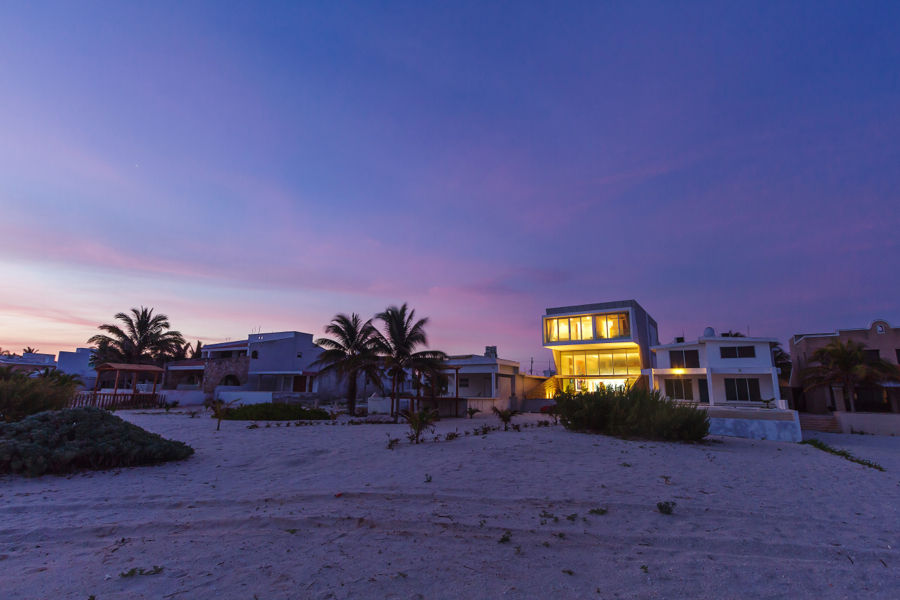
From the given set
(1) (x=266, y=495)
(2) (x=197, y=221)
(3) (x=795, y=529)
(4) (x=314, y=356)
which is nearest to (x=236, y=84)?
(2) (x=197, y=221)

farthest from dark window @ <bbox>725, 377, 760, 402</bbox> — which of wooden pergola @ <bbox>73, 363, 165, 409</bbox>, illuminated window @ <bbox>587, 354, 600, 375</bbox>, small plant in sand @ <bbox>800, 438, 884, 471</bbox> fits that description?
wooden pergola @ <bbox>73, 363, 165, 409</bbox>

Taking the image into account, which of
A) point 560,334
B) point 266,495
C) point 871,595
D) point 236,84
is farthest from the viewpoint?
point 560,334

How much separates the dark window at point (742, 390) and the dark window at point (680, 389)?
217 cm

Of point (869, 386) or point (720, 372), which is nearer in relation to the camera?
point (869, 386)

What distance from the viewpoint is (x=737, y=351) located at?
26703 mm

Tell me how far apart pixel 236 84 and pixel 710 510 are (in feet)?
58.4

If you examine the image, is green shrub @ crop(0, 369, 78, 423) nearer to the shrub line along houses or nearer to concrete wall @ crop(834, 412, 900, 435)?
the shrub line along houses

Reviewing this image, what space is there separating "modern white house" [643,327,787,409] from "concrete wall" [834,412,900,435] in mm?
3234

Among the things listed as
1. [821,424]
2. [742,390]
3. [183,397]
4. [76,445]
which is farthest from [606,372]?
[183,397]

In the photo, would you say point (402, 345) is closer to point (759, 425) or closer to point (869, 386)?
point (759, 425)

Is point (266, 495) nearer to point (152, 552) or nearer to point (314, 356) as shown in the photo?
point (152, 552)

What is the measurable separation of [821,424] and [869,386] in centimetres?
537

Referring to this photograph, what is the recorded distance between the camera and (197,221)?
66.7 feet

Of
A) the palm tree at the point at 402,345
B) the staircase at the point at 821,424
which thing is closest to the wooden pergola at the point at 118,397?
the palm tree at the point at 402,345
